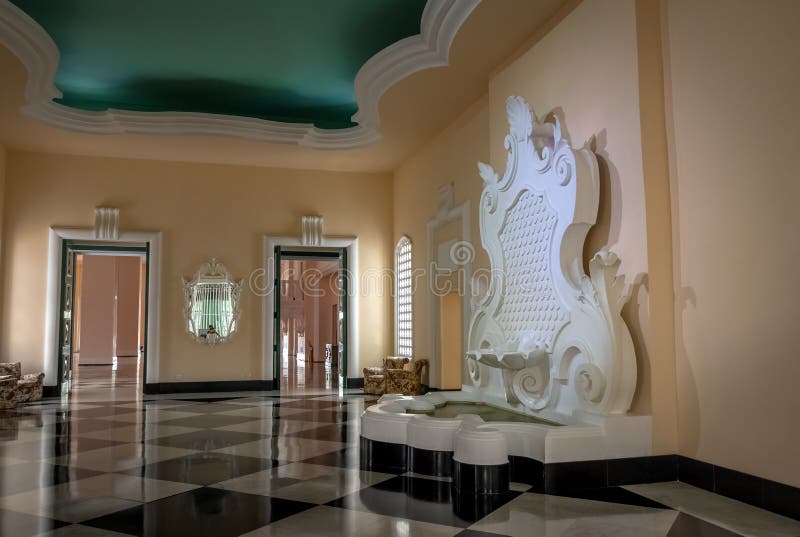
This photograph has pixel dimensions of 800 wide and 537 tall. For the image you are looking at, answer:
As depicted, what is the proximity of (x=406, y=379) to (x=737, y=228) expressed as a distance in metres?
5.98

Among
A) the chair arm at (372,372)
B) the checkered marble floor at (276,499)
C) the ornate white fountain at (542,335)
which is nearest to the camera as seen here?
the checkered marble floor at (276,499)

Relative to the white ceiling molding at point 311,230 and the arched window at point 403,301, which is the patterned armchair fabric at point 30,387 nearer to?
the white ceiling molding at point 311,230

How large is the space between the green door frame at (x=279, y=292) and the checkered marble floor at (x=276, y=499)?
4711 mm

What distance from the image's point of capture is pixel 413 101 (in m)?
8.18

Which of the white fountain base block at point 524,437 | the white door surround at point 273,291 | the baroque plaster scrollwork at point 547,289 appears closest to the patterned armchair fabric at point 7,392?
the white door surround at point 273,291

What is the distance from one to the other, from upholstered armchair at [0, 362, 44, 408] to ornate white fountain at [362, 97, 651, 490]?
5.69 meters

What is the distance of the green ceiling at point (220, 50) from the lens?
6996mm

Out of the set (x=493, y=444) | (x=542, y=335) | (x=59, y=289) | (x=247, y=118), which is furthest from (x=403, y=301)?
(x=493, y=444)

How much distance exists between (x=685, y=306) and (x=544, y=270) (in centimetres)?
126

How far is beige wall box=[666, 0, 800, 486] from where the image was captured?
3.53 meters

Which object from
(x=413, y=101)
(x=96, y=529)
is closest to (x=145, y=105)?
(x=413, y=101)

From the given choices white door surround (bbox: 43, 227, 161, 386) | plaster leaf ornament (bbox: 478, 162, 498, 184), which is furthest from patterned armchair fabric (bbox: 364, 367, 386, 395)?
plaster leaf ornament (bbox: 478, 162, 498, 184)

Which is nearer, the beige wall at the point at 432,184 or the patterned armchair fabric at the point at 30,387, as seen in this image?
the beige wall at the point at 432,184

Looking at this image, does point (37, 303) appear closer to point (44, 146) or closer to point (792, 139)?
point (44, 146)
